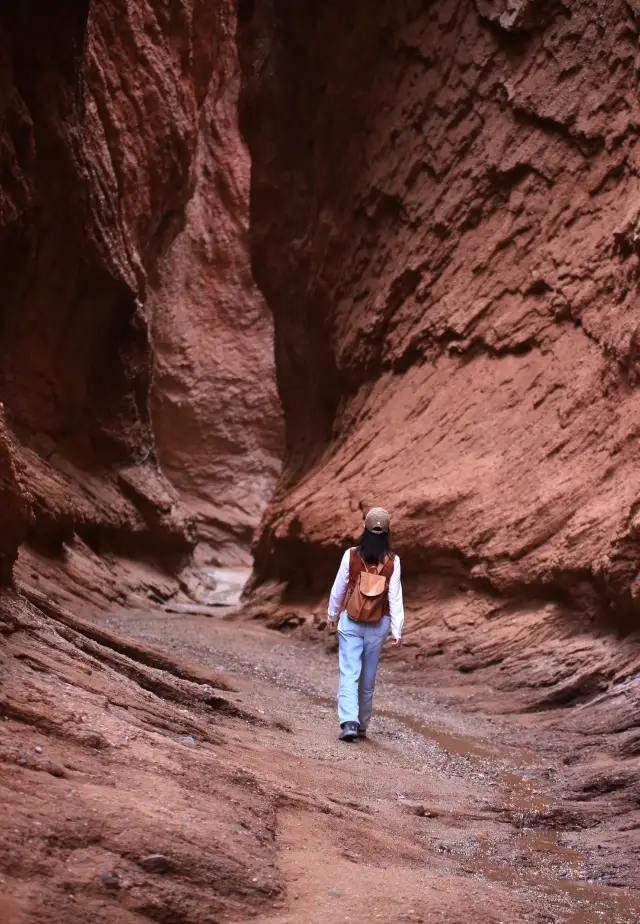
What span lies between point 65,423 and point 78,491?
1.02 m

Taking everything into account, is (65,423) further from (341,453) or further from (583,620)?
(583,620)

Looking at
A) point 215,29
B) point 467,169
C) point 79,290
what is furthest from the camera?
point 215,29

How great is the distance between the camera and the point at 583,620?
828 cm

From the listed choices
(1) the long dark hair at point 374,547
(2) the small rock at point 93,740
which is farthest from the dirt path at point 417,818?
(1) the long dark hair at point 374,547

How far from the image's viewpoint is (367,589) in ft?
21.5

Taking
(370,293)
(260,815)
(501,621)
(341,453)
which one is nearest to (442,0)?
(370,293)

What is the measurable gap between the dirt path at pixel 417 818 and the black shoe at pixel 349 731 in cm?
10

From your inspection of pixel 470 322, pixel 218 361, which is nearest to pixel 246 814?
pixel 470 322

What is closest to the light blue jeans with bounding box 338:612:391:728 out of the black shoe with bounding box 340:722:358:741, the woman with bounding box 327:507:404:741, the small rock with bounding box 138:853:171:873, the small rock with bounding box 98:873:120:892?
the woman with bounding box 327:507:404:741

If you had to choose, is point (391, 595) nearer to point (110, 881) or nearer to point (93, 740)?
point (93, 740)

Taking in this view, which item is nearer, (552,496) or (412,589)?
(552,496)

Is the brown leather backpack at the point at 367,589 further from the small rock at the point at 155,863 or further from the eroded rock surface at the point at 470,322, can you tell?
the small rock at the point at 155,863

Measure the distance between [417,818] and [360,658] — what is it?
215cm

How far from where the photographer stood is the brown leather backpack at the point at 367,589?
259 inches
